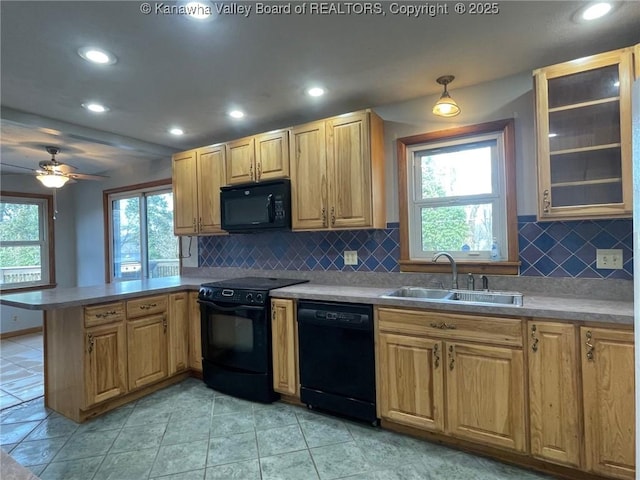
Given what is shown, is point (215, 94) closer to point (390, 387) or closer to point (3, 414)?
point (390, 387)

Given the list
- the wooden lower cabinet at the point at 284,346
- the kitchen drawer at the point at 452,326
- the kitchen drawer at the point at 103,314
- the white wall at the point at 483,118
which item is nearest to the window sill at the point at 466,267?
the white wall at the point at 483,118

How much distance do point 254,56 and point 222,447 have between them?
2362mm

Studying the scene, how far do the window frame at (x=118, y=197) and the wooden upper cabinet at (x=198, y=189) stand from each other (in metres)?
0.66

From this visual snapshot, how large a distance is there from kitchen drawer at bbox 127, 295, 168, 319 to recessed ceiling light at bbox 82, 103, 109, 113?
5.12 ft

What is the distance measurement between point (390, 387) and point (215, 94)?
2.41 meters

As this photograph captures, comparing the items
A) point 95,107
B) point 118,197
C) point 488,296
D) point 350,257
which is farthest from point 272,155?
point 118,197

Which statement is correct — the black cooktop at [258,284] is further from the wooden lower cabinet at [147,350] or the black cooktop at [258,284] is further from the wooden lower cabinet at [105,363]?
the wooden lower cabinet at [105,363]

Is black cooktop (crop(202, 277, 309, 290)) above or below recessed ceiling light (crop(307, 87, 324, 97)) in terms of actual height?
below

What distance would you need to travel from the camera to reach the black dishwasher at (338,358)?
2338 mm

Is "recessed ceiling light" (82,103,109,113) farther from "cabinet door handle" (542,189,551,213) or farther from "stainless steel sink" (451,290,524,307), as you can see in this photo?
"cabinet door handle" (542,189,551,213)

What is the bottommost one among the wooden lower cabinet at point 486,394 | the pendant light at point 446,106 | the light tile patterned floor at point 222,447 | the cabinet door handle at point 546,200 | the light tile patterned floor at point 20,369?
the light tile patterned floor at point 222,447

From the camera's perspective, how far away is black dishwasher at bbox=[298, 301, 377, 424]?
2.34 m

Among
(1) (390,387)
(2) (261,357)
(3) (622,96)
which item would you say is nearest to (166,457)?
(2) (261,357)

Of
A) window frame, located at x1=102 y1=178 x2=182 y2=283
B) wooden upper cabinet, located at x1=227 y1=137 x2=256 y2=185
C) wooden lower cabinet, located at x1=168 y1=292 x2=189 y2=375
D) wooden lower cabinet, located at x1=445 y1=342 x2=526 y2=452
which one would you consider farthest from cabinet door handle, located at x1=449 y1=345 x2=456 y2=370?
window frame, located at x1=102 y1=178 x2=182 y2=283
